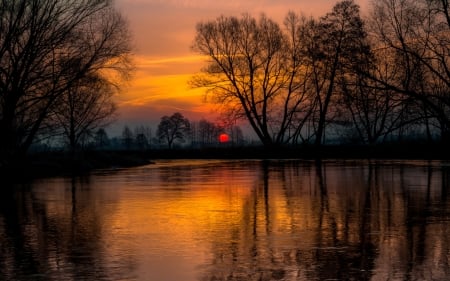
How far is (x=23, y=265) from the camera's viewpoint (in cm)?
869

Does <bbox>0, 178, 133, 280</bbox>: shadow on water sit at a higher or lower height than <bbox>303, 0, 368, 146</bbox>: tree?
lower

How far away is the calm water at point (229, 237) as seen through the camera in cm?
810

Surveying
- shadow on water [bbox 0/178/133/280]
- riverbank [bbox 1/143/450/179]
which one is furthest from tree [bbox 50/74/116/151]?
shadow on water [bbox 0/178/133/280]

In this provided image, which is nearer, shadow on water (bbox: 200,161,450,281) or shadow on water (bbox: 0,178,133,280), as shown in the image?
shadow on water (bbox: 200,161,450,281)

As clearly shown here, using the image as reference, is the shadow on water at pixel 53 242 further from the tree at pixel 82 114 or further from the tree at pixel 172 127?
the tree at pixel 172 127

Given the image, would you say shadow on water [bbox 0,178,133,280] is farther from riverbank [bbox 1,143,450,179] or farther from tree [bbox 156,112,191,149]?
tree [bbox 156,112,191,149]

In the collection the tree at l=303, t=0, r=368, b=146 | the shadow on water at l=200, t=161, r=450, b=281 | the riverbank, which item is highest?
the tree at l=303, t=0, r=368, b=146

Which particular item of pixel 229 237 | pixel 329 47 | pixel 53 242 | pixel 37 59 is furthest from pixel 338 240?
pixel 329 47

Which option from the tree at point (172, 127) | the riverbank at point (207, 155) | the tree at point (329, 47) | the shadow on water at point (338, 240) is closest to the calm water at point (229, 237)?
the shadow on water at point (338, 240)

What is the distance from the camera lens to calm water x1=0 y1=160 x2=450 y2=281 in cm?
810

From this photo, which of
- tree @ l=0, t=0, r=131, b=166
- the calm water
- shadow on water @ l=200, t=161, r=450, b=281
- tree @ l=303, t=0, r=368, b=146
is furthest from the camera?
tree @ l=303, t=0, r=368, b=146

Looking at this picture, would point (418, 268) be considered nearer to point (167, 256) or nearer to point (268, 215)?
point (167, 256)

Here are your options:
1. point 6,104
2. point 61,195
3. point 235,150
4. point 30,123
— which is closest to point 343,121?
point 235,150

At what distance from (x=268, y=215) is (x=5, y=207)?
7.86 meters
